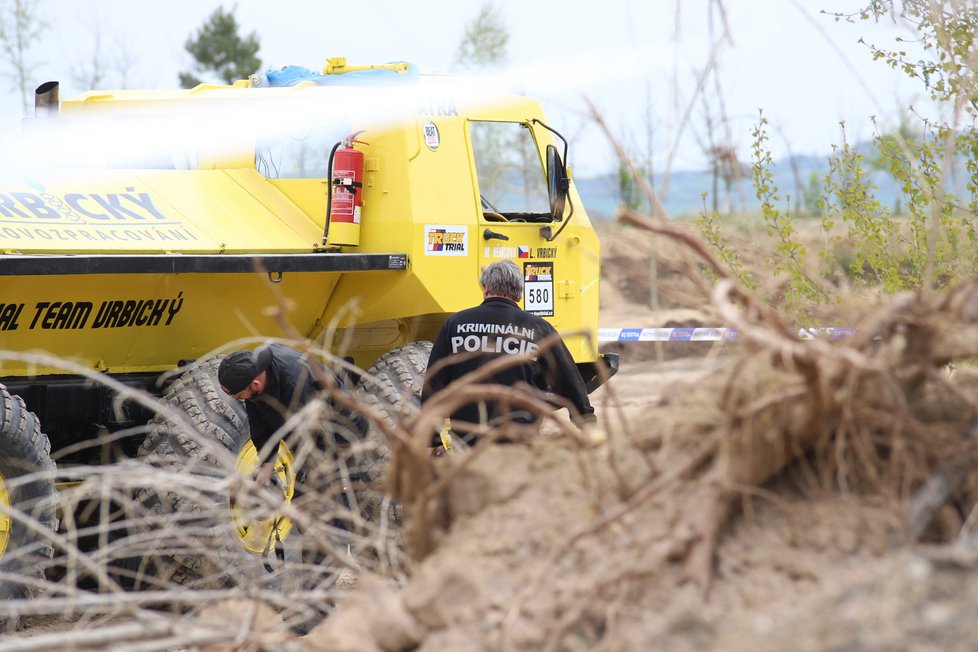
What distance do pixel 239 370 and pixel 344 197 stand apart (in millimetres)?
1710

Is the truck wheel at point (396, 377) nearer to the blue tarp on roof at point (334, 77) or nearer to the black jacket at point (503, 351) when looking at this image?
the black jacket at point (503, 351)

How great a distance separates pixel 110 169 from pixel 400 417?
462 centimetres

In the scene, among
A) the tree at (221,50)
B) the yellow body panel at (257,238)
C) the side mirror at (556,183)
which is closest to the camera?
the yellow body panel at (257,238)

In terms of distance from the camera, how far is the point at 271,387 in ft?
19.7

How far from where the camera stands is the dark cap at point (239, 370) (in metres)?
5.72

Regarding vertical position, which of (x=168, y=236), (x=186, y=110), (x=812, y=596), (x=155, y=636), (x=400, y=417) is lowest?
(x=155, y=636)

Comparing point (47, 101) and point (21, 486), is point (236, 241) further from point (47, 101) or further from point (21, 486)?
point (47, 101)

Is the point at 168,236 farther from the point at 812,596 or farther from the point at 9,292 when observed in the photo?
the point at 812,596

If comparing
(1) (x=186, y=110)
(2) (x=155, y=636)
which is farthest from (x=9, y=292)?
(2) (x=155, y=636)

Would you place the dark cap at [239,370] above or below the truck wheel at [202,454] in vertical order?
above

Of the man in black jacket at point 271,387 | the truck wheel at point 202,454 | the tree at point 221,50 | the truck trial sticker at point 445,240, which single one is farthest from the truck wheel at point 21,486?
the tree at point 221,50

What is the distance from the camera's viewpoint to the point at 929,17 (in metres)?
6.47

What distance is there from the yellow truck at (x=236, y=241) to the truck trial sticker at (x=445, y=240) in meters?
0.01

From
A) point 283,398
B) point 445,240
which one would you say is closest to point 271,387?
point 283,398
